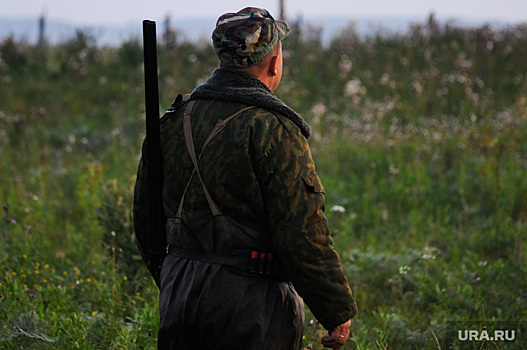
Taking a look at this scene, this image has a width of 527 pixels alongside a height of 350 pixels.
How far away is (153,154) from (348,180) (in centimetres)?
602

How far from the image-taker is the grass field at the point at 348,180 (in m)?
4.33

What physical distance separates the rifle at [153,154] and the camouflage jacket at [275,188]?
23cm

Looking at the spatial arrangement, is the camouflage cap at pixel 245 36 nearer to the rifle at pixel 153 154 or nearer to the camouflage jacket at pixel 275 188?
the camouflage jacket at pixel 275 188

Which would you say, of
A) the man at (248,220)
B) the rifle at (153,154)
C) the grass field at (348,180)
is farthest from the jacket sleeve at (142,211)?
the grass field at (348,180)

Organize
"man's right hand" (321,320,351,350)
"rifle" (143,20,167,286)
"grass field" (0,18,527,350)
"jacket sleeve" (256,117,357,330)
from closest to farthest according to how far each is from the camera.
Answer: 1. "jacket sleeve" (256,117,357,330)
2. "man's right hand" (321,320,351,350)
3. "rifle" (143,20,167,286)
4. "grass field" (0,18,527,350)

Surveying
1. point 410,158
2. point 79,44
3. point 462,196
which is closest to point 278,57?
point 462,196

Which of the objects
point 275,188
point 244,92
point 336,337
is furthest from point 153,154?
point 336,337

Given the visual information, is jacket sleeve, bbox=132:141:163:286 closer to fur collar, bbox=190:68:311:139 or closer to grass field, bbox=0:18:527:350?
fur collar, bbox=190:68:311:139

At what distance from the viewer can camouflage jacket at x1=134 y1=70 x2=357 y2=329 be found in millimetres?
2271

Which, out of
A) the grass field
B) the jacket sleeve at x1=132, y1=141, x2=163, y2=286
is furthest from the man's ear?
the grass field

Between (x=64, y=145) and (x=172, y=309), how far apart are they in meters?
8.93

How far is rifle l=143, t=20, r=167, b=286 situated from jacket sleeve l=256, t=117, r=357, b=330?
22.9 inches

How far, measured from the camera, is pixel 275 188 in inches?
89.5

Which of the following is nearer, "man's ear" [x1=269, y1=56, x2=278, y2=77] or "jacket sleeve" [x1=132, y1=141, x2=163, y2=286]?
"man's ear" [x1=269, y1=56, x2=278, y2=77]
